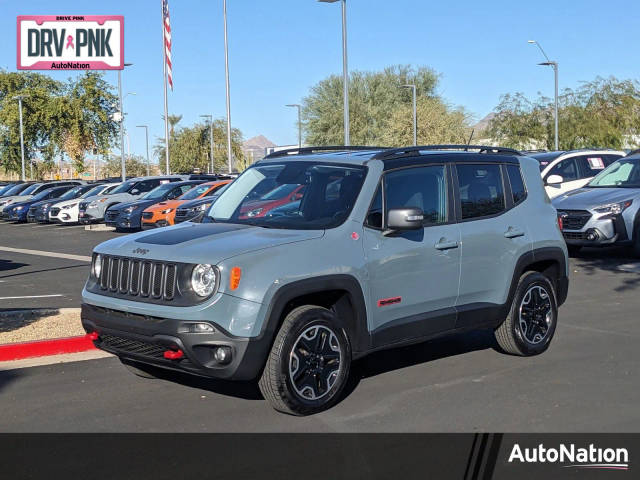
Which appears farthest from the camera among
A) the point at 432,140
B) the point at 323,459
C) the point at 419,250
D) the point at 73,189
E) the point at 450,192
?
the point at 432,140

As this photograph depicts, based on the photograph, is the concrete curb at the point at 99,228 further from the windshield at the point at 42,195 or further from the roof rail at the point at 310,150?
the roof rail at the point at 310,150

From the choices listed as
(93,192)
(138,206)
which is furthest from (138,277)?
(93,192)

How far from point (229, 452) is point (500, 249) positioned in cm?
327

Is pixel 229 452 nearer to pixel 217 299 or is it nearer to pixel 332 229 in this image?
pixel 217 299

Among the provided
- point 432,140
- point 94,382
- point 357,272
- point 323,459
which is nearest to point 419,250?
point 357,272

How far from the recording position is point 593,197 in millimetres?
15297

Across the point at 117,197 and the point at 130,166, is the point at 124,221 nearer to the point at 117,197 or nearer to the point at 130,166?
the point at 117,197

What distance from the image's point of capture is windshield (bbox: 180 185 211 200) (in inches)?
1011

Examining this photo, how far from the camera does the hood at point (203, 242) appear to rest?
5.84m

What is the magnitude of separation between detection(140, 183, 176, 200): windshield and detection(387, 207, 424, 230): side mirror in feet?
70.8

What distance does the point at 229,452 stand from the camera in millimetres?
5285

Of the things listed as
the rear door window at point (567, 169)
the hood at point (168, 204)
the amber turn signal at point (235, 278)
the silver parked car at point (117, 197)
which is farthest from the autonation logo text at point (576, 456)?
the silver parked car at point (117, 197)

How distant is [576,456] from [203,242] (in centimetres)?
283

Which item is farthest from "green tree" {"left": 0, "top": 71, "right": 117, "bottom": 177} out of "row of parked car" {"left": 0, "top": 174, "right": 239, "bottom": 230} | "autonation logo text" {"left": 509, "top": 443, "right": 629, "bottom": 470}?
"autonation logo text" {"left": 509, "top": 443, "right": 629, "bottom": 470}
